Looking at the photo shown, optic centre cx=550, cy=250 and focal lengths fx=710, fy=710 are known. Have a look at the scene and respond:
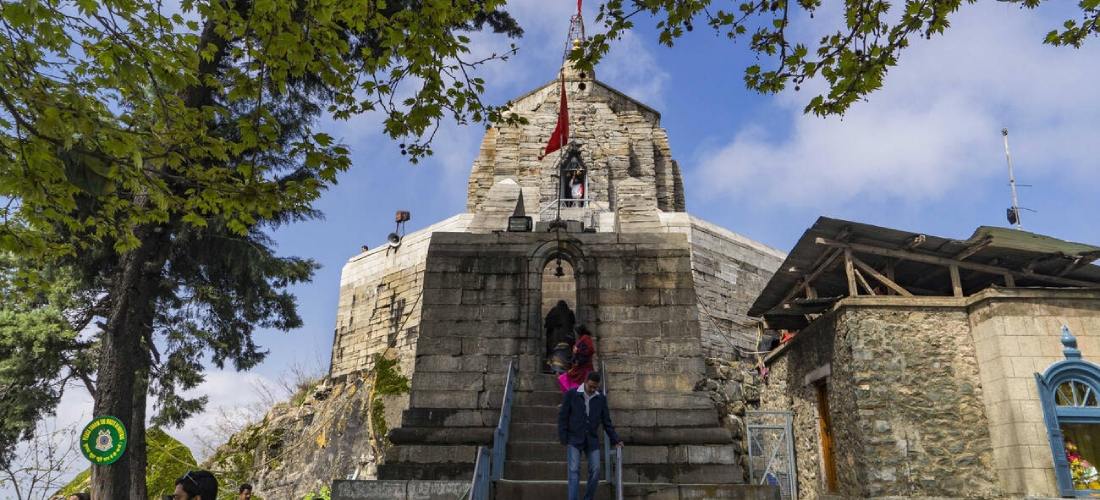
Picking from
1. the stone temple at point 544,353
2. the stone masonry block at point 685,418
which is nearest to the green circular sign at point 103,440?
the stone temple at point 544,353

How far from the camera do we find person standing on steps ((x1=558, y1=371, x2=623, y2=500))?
257 inches

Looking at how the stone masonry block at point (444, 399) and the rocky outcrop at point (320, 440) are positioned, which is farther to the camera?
the rocky outcrop at point (320, 440)

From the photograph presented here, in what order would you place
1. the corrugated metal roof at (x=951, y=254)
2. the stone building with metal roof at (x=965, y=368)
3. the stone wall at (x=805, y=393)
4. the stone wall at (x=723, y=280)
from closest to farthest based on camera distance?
the stone building with metal roof at (x=965, y=368)
the corrugated metal roof at (x=951, y=254)
the stone wall at (x=805, y=393)
the stone wall at (x=723, y=280)

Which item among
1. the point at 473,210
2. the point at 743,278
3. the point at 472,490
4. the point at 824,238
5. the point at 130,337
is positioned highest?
the point at 473,210

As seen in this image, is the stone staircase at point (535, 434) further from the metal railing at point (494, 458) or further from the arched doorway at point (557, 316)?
the arched doorway at point (557, 316)

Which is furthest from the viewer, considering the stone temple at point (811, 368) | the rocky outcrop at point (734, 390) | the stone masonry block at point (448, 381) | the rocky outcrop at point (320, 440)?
the rocky outcrop at point (320, 440)

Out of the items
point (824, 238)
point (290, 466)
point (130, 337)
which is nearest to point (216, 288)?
point (130, 337)

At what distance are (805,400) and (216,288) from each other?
10.9 meters

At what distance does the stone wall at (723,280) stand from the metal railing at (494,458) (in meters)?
12.1

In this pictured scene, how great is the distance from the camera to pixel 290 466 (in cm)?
1992

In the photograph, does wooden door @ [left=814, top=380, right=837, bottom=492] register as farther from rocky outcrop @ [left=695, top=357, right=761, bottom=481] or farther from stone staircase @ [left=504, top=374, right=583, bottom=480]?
rocky outcrop @ [left=695, top=357, right=761, bottom=481]

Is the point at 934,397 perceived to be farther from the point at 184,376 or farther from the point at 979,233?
the point at 184,376

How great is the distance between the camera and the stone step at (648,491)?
22.9ft

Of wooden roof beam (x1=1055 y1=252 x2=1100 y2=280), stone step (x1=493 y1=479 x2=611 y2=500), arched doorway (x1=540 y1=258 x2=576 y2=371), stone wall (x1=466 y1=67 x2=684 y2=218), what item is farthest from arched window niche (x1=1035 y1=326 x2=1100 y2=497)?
stone wall (x1=466 y1=67 x2=684 y2=218)
